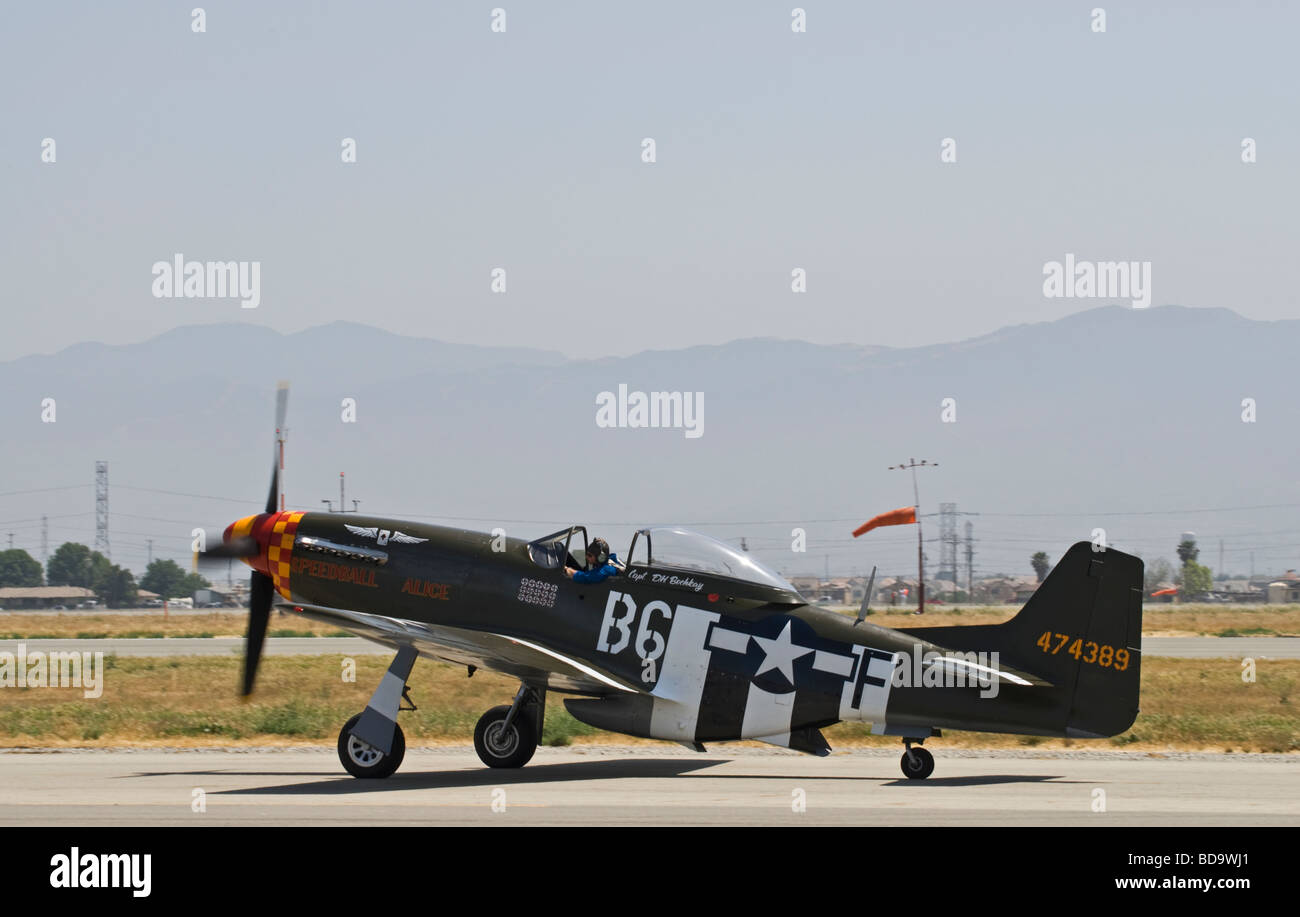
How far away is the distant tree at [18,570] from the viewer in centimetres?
19275

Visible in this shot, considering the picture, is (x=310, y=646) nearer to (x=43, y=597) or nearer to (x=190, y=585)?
(x=43, y=597)

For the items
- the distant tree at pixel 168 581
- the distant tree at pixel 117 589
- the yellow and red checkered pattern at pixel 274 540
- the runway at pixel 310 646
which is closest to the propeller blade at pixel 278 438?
the yellow and red checkered pattern at pixel 274 540

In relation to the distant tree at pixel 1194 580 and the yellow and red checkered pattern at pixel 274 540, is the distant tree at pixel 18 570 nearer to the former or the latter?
the distant tree at pixel 1194 580

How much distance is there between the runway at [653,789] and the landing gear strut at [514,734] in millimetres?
241

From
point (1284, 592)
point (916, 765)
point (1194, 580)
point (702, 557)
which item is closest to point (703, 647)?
point (702, 557)

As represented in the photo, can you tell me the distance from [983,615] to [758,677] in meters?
63.8

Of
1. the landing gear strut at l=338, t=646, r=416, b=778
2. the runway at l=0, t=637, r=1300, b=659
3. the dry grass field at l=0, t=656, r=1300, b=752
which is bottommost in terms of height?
the runway at l=0, t=637, r=1300, b=659

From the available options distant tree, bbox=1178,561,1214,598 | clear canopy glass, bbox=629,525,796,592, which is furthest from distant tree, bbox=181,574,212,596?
clear canopy glass, bbox=629,525,796,592

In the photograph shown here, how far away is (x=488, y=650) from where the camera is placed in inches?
606

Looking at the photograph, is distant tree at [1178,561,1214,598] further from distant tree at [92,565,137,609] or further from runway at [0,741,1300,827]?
runway at [0,741,1300,827]

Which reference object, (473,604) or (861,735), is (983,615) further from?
(473,604)

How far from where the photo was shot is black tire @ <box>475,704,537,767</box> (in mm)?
16672

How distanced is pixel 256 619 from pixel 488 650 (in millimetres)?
3422

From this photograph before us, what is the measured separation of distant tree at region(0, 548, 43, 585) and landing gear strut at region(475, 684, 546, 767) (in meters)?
193
